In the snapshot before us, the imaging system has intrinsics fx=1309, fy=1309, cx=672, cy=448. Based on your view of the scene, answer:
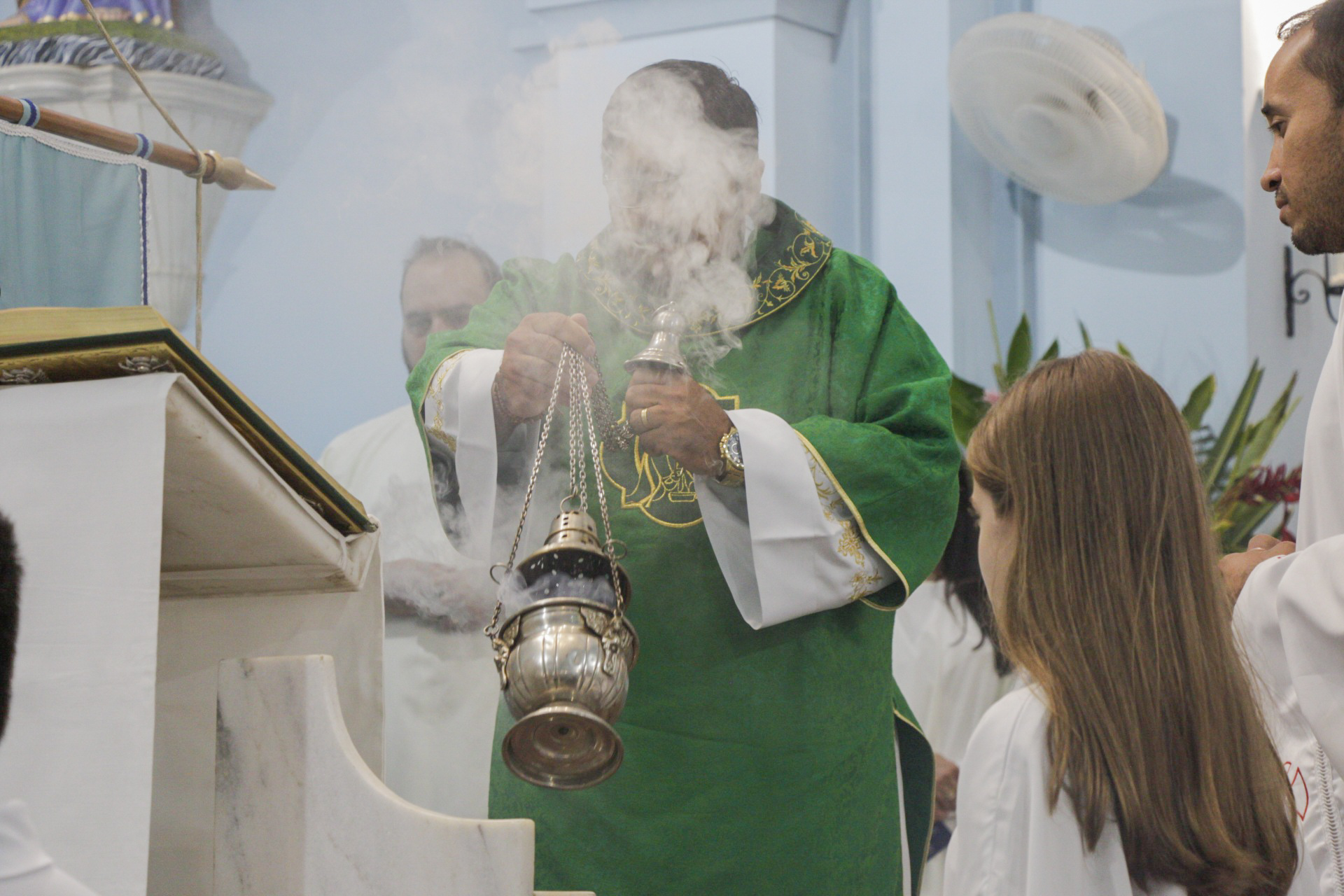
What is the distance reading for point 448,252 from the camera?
15.0ft

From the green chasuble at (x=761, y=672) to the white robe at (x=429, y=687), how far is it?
6.87ft

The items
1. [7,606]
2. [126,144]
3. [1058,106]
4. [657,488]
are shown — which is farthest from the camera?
[1058,106]

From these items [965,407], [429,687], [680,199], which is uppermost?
[680,199]

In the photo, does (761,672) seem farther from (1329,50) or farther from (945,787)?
(945,787)

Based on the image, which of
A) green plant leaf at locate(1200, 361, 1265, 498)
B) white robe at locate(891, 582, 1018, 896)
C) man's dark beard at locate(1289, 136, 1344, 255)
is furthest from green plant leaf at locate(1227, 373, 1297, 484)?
man's dark beard at locate(1289, 136, 1344, 255)

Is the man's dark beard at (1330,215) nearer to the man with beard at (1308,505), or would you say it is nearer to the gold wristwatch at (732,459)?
the man with beard at (1308,505)

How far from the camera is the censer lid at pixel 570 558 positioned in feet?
5.40

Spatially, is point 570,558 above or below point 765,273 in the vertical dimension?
below

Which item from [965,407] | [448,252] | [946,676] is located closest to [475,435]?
[965,407]

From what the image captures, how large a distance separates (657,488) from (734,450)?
243mm

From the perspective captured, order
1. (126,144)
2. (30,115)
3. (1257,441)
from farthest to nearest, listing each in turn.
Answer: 1. (1257,441)
2. (126,144)
3. (30,115)

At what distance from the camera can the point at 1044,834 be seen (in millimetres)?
1580

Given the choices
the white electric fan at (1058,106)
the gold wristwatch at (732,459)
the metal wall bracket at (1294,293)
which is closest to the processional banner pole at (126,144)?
the gold wristwatch at (732,459)

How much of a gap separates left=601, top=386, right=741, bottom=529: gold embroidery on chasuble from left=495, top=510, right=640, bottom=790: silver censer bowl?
0.50 m
